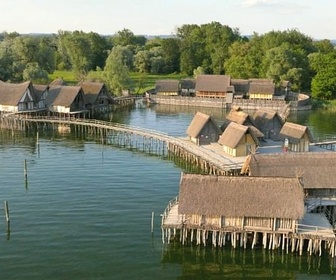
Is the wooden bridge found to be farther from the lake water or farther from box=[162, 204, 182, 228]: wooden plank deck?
box=[162, 204, 182, 228]: wooden plank deck

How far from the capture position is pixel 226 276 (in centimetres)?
2945

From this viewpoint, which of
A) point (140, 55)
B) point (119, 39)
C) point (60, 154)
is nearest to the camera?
point (60, 154)

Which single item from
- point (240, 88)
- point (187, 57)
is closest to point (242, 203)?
point (240, 88)

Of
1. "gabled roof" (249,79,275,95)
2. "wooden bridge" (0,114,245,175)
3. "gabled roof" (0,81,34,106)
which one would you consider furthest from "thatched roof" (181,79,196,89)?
"gabled roof" (0,81,34,106)

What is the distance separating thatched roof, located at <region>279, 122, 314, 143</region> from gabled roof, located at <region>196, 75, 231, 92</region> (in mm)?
44254


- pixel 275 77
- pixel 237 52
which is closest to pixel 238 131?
pixel 275 77

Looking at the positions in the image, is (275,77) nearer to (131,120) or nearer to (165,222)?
(131,120)

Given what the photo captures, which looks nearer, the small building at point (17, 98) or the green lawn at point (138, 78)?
the small building at point (17, 98)

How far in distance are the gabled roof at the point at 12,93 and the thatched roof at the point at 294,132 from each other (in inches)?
1642

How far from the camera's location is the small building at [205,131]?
2168 inches

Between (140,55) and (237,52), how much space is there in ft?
93.7

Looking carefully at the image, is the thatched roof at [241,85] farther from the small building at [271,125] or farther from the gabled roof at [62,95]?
the small building at [271,125]

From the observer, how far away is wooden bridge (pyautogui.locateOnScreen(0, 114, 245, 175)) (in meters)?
48.3

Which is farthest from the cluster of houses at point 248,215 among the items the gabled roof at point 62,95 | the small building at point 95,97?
the small building at point 95,97
